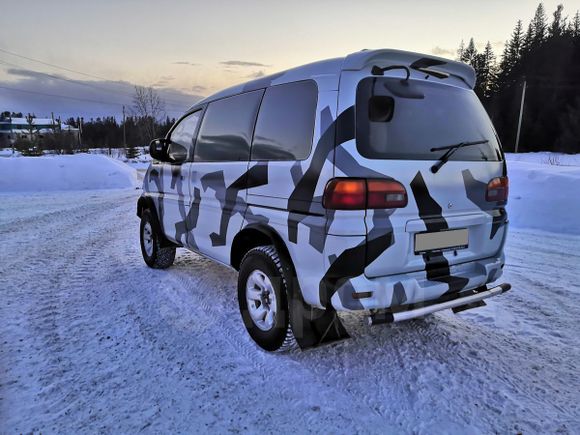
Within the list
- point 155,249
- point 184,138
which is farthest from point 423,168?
point 155,249

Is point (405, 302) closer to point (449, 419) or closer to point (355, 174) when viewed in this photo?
point (449, 419)

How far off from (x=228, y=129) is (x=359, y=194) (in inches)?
68.3

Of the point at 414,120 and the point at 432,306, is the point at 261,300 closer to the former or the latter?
the point at 432,306

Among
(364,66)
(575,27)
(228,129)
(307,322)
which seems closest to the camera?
(364,66)

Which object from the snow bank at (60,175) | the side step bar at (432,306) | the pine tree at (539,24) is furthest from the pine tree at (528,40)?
the side step bar at (432,306)

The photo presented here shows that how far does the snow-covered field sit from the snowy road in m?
0.01

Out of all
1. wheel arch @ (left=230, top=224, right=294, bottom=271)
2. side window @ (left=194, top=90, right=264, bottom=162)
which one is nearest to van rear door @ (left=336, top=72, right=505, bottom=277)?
wheel arch @ (left=230, top=224, right=294, bottom=271)

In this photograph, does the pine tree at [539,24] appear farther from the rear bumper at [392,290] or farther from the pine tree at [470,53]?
the rear bumper at [392,290]

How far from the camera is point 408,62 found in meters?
2.61

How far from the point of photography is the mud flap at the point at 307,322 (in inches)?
105

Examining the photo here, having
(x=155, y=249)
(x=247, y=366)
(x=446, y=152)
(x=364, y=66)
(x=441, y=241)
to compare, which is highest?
(x=364, y=66)

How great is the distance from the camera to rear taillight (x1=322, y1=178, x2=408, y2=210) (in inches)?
90.4

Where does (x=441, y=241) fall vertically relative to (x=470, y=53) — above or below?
below

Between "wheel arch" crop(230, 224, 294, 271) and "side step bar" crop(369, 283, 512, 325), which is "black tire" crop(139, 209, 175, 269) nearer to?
"wheel arch" crop(230, 224, 294, 271)
